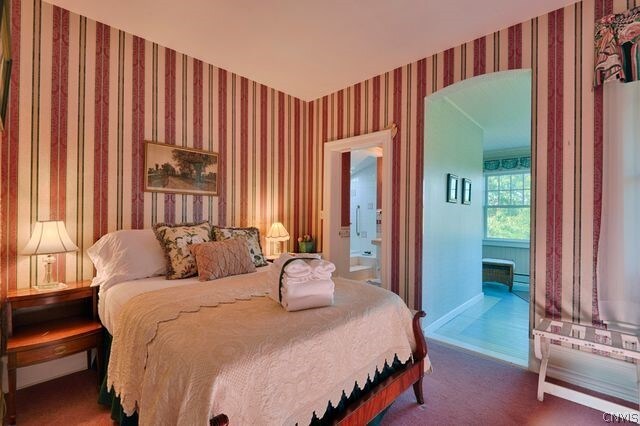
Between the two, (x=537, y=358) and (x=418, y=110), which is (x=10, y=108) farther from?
(x=537, y=358)

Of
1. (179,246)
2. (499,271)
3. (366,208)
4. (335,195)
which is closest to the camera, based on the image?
(179,246)

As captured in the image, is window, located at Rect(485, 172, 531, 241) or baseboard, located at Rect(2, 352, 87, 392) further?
window, located at Rect(485, 172, 531, 241)

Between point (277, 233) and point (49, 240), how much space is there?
2097mm

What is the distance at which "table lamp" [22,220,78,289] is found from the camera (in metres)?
2.10

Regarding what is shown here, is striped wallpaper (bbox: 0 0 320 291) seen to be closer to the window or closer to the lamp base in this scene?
the lamp base

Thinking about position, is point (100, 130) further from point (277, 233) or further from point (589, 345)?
point (589, 345)

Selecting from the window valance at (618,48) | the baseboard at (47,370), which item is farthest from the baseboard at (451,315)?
the baseboard at (47,370)

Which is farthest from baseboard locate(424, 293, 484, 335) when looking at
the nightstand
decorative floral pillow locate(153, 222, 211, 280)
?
the nightstand

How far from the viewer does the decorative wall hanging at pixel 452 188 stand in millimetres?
3697

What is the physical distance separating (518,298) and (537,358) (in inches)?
107

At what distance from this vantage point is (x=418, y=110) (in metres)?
3.19

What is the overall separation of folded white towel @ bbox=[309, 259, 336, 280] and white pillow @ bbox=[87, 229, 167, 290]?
137cm

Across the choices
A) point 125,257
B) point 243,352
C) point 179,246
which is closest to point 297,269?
point 243,352

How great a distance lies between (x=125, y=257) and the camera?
2.32 meters
